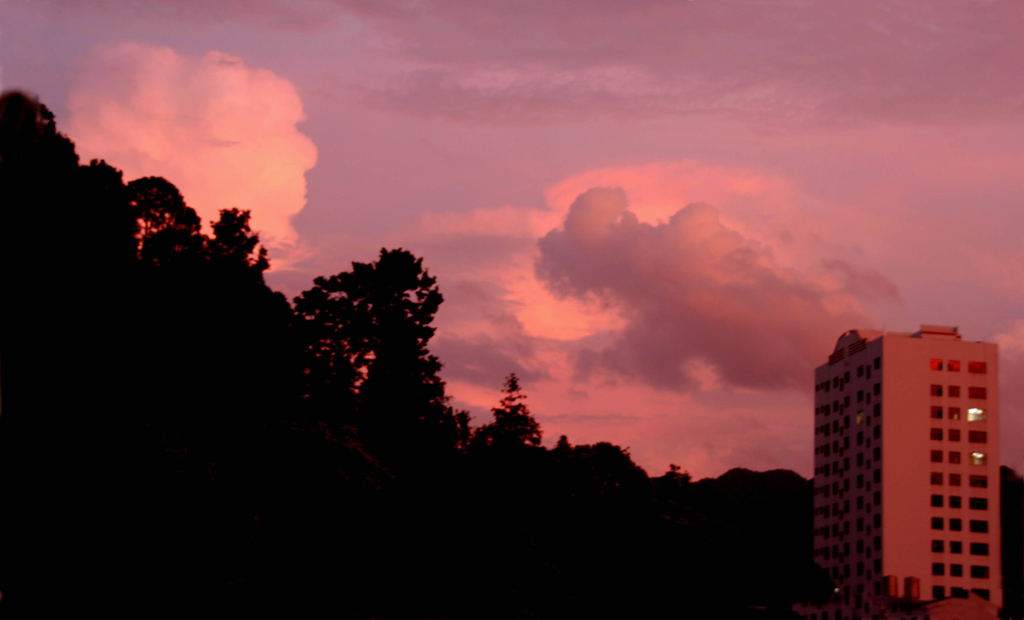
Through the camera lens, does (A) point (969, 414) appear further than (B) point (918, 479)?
Yes

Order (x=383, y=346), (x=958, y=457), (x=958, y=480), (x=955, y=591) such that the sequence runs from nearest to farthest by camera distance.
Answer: (x=383, y=346), (x=955, y=591), (x=958, y=480), (x=958, y=457)

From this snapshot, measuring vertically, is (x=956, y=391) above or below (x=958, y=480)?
above

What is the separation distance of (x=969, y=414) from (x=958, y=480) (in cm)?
958

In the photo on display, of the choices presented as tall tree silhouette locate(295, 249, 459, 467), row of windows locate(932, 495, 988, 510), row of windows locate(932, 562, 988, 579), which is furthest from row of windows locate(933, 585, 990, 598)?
tall tree silhouette locate(295, 249, 459, 467)

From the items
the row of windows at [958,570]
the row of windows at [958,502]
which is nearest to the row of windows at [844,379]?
the row of windows at [958,502]

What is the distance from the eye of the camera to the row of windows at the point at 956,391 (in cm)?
15000

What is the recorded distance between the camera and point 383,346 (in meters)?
63.5

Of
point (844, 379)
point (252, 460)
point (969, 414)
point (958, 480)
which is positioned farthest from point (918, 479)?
point (252, 460)

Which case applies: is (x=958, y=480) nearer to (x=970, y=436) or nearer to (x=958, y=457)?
(x=958, y=457)

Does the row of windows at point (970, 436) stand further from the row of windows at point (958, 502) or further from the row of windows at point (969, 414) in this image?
the row of windows at point (958, 502)

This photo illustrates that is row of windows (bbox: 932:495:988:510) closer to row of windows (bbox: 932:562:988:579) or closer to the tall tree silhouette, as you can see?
row of windows (bbox: 932:562:988:579)

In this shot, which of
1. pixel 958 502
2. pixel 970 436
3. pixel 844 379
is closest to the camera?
pixel 958 502

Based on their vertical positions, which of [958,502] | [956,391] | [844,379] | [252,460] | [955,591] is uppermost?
[844,379]

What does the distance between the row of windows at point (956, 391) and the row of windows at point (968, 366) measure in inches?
96.4
